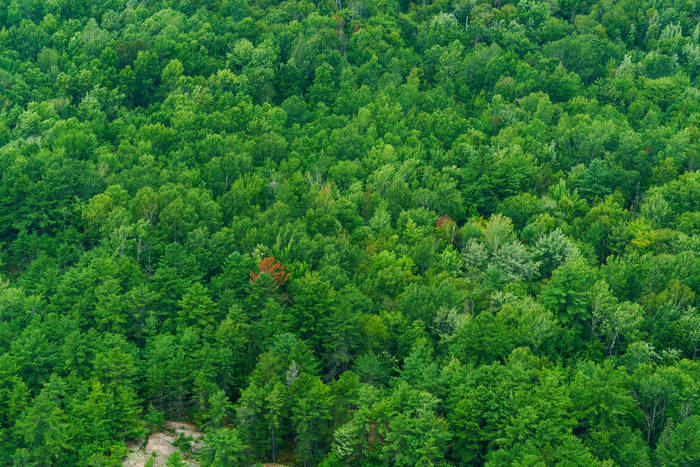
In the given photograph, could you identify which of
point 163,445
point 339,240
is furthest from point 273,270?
point 163,445

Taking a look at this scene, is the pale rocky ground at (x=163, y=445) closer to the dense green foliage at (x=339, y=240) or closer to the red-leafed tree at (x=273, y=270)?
the dense green foliage at (x=339, y=240)

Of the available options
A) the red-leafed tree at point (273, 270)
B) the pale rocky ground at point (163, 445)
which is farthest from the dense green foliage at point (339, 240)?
the pale rocky ground at point (163, 445)

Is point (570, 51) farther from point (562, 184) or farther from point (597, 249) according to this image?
point (597, 249)

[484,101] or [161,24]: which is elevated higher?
[161,24]

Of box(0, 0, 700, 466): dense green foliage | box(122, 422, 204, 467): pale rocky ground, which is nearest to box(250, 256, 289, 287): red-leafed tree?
box(0, 0, 700, 466): dense green foliage

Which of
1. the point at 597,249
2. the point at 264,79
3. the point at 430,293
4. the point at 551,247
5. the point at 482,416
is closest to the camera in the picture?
the point at 482,416

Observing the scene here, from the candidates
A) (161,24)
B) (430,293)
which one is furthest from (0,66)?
(430,293)
